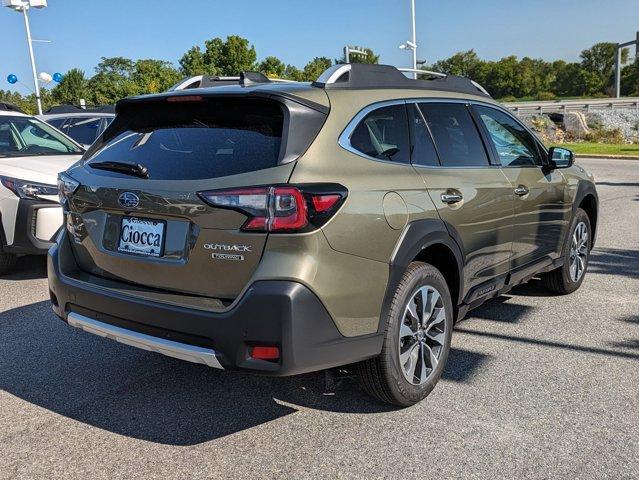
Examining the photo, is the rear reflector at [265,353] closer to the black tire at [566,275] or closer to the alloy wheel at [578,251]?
the black tire at [566,275]

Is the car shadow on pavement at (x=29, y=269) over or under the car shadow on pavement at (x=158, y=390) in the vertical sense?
over

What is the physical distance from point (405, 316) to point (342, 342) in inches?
21.3

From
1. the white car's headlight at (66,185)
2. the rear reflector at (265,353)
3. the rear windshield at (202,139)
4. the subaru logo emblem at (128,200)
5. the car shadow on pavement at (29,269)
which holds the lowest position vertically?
the car shadow on pavement at (29,269)

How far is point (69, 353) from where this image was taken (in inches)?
171

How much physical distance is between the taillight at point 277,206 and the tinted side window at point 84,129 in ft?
28.1

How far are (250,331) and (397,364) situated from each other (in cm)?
90

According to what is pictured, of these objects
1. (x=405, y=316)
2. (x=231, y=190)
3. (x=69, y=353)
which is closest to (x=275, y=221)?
(x=231, y=190)

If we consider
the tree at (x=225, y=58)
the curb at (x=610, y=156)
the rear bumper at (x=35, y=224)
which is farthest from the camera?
the tree at (x=225, y=58)

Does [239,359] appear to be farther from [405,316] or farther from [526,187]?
[526,187]

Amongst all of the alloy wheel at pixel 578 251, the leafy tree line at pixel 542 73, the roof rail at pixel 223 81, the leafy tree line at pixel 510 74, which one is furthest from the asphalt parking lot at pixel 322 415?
the leafy tree line at pixel 542 73

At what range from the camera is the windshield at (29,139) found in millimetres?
7129

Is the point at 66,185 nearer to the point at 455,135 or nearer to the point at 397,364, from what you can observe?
the point at 397,364

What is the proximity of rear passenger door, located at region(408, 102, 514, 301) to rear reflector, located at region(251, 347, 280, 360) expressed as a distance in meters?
1.35

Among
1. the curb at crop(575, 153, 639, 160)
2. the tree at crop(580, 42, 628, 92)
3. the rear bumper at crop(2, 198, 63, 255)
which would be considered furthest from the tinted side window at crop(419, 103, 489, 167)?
the tree at crop(580, 42, 628, 92)
